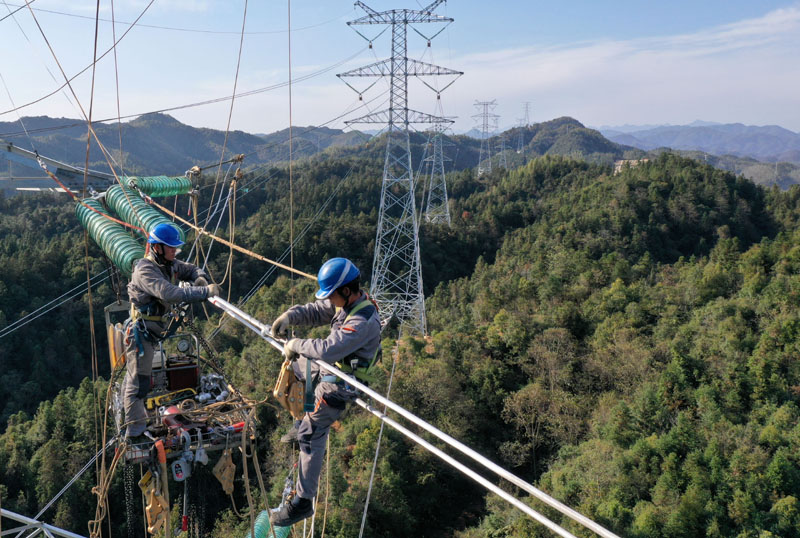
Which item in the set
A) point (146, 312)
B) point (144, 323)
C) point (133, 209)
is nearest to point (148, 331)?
point (144, 323)

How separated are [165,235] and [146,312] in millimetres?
890

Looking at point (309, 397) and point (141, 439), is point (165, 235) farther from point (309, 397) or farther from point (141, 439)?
point (309, 397)

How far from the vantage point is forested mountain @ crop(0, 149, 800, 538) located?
16359mm

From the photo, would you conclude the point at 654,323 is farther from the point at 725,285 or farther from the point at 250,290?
the point at 250,290

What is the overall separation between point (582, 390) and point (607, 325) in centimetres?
355

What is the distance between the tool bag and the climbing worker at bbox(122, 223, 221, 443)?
162 cm

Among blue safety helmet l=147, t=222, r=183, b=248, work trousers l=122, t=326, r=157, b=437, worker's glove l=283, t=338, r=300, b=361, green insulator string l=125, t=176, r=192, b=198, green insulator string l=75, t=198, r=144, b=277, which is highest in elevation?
green insulator string l=125, t=176, r=192, b=198

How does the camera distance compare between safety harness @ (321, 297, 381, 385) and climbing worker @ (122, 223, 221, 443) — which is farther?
climbing worker @ (122, 223, 221, 443)

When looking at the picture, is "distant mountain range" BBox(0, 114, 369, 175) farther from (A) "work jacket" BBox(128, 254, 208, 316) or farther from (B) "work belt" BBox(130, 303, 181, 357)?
(B) "work belt" BBox(130, 303, 181, 357)

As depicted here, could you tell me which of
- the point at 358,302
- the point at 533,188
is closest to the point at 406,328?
the point at 358,302

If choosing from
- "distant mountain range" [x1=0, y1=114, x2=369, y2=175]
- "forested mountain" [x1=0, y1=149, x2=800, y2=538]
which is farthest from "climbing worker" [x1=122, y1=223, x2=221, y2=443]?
"distant mountain range" [x1=0, y1=114, x2=369, y2=175]

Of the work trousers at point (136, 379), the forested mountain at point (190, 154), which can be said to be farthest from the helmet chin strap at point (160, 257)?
the forested mountain at point (190, 154)

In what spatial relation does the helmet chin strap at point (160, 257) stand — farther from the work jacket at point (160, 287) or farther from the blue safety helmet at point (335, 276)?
the blue safety helmet at point (335, 276)

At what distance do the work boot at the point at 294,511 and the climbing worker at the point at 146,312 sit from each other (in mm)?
1993
